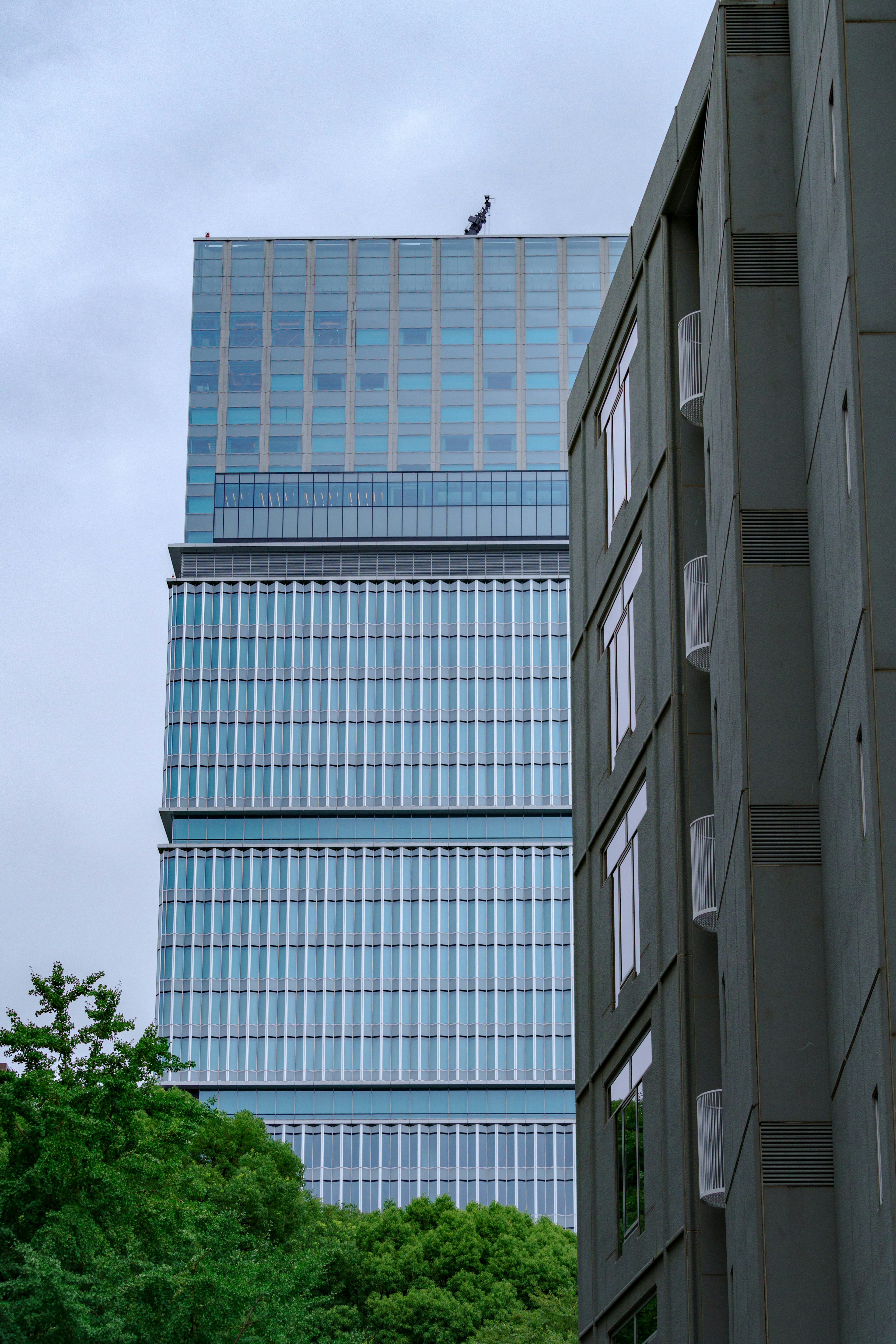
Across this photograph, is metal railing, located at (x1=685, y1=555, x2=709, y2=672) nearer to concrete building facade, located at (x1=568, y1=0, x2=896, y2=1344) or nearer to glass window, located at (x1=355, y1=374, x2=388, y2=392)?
concrete building facade, located at (x1=568, y1=0, x2=896, y2=1344)

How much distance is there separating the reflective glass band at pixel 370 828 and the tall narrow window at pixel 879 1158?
97.1 meters

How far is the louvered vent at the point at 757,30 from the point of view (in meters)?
26.3

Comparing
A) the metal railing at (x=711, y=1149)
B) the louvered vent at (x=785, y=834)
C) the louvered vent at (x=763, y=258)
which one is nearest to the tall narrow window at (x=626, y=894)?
the metal railing at (x=711, y=1149)

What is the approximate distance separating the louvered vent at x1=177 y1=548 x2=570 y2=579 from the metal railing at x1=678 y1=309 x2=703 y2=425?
292 ft

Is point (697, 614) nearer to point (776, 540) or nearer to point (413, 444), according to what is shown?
point (776, 540)

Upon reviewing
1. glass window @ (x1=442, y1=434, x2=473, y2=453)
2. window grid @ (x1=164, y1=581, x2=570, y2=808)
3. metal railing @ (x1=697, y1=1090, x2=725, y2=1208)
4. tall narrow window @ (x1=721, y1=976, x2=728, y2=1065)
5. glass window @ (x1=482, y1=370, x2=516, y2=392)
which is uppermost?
glass window @ (x1=482, y1=370, x2=516, y2=392)

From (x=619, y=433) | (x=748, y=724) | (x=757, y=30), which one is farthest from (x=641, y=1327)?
(x=757, y=30)

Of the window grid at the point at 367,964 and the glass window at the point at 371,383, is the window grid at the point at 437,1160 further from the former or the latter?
the glass window at the point at 371,383

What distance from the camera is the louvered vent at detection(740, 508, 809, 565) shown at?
23.8 m

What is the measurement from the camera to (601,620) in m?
Result: 35.8

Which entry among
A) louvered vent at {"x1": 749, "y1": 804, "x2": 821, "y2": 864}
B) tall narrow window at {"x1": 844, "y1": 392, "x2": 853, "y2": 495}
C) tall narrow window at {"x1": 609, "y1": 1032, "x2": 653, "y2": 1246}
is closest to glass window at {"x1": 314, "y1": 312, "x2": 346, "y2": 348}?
tall narrow window at {"x1": 609, "y1": 1032, "x2": 653, "y2": 1246}

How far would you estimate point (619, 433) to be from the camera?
115 ft

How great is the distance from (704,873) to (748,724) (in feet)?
16.0

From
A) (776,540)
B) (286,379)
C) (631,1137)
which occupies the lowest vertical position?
(631,1137)
